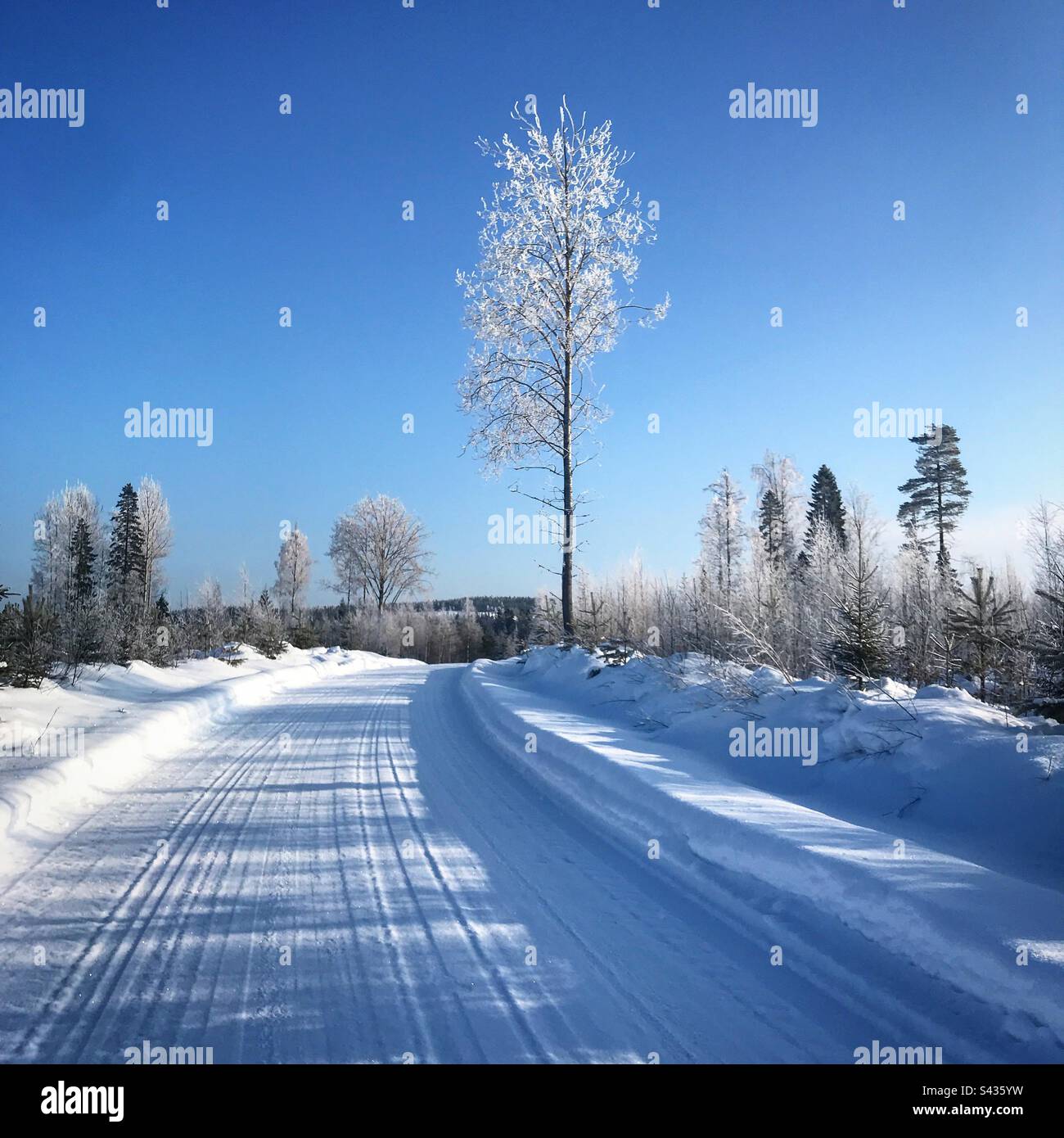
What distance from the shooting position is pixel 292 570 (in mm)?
58781

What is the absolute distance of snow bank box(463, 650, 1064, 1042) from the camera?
298cm

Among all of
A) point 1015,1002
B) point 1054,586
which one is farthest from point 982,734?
point 1015,1002

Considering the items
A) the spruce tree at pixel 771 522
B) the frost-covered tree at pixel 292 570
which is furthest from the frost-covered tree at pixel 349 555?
the spruce tree at pixel 771 522

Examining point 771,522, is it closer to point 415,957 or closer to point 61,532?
point 415,957

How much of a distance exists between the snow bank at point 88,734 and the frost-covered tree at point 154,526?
3507 centimetres

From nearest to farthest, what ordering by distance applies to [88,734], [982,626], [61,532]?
[982,626] < [88,734] < [61,532]

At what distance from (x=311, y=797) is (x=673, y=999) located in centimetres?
418

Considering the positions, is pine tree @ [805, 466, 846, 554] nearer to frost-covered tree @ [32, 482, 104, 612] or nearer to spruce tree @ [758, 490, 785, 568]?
spruce tree @ [758, 490, 785, 568]

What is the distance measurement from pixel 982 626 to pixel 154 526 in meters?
51.6

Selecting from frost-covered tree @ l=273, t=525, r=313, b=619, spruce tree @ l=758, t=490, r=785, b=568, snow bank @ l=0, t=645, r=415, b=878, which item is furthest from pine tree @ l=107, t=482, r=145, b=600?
spruce tree @ l=758, t=490, r=785, b=568

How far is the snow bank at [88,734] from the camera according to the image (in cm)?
511

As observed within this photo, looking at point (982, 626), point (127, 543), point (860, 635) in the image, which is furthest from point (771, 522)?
point (127, 543)

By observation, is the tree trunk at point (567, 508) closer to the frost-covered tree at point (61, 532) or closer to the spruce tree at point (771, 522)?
the spruce tree at point (771, 522)
